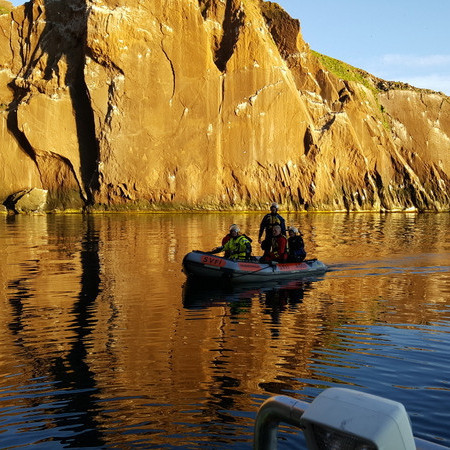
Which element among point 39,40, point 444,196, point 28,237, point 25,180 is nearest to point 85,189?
point 25,180

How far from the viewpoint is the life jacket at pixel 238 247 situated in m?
19.8

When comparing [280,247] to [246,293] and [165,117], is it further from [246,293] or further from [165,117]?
[165,117]

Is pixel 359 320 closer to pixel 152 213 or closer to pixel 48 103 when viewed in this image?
pixel 152 213

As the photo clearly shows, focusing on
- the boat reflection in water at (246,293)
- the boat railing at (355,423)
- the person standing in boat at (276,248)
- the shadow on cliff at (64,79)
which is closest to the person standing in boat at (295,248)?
the person standing in boat at (276,248)

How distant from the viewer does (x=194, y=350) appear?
10.2m

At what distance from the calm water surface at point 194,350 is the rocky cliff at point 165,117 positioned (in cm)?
4176

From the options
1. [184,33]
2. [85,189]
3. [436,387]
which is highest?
[184,33]

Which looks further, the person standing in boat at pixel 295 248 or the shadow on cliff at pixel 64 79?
the shadow on cliff at pixel 64 79

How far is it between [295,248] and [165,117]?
149 feet

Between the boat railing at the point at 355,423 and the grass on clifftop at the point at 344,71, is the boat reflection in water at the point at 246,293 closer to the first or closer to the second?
the boat railing at the point at 355,423

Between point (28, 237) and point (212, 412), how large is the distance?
2894cm

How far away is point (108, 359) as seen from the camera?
382 inches

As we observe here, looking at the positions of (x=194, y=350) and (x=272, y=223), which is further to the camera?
(x=272, y=223)

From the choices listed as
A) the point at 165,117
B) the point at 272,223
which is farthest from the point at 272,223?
the point at 165,117
